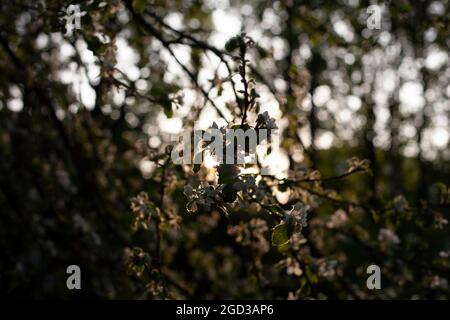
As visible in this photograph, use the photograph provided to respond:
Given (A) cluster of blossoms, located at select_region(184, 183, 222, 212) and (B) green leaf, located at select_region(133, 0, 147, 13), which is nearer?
(A) cluster of blossoms, located at select_region(184, 183, 222, 212)

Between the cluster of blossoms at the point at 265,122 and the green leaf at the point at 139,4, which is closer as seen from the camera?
the cluster of blossoms at the point at 265,122

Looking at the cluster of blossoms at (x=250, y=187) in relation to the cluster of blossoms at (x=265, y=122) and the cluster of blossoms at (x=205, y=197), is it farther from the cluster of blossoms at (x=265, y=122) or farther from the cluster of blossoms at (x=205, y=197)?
the cluster of blossoms at (x=265, y=122)

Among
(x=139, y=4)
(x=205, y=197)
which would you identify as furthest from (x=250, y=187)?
(x=139, y=4)

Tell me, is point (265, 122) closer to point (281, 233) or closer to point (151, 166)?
point (281, 233)

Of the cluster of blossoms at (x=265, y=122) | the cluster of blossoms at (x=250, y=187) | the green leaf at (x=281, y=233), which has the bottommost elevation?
the green leaf at (x=281, y=233)

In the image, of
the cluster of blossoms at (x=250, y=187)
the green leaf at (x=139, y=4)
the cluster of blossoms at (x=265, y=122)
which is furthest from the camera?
the green leaf at (x=139, y=4)

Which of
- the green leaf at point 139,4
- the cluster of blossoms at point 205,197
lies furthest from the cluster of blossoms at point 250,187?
the green leaf at point 139,4

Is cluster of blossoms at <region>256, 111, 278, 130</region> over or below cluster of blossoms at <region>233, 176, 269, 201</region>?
over

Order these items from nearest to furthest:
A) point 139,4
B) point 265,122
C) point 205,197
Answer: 1. point 205,197
2. point 265,122
3. point 139,4

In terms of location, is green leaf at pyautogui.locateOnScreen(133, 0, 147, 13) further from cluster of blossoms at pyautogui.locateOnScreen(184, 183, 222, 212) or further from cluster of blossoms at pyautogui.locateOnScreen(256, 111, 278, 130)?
cluster of blossoms at pyautogui.locateOnScreen(184, 183, 222, 212)

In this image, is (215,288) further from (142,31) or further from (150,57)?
(142,31)

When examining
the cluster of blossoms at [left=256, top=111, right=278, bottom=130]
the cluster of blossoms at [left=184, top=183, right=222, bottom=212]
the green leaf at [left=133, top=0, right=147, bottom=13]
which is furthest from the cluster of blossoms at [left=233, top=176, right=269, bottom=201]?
the green leaf at [left=133, top=0, right=147, bottom=13]

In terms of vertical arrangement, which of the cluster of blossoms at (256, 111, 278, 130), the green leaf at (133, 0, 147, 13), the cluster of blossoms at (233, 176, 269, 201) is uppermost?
the green leaf at (133, 0, 147, 13)
